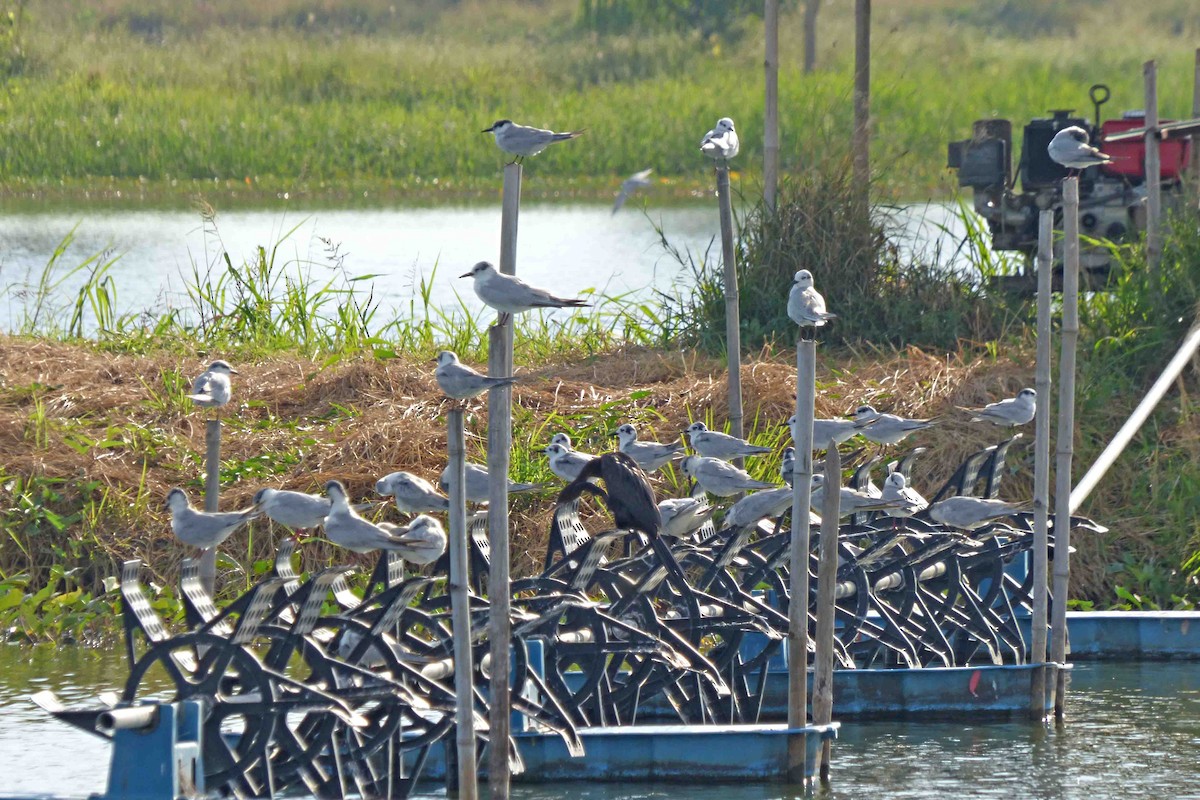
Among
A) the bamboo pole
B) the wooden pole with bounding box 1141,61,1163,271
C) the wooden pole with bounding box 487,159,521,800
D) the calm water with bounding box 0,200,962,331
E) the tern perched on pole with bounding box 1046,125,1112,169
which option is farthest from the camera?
the calm water with bounding box 0,200,962,331

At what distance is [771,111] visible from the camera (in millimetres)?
11453

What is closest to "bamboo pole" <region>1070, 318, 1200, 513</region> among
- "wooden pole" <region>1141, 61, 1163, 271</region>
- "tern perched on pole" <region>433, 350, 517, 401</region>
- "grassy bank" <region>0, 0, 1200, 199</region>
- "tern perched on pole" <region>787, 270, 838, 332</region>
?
"wooden pole" <region>1141, 61, 1163, 271</region>

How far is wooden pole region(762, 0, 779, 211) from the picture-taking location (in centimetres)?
1148

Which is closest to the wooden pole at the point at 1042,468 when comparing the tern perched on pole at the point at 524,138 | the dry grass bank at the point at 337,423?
the tern perched on pole at the point at 524,138

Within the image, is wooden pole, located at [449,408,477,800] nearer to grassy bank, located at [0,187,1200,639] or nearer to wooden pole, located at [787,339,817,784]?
wooden pole, located at [787,339,817,784]

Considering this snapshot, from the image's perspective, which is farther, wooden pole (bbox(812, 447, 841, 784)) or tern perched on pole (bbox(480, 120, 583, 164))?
tern perched on pole (bbox(480, 120, 583, 164))

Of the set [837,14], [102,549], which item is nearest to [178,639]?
[102,549]

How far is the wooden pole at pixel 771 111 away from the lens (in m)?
11.5

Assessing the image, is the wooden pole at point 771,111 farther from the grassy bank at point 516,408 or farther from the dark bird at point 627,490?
the dark bird at point 627,490

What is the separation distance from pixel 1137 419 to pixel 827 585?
370 centimetres

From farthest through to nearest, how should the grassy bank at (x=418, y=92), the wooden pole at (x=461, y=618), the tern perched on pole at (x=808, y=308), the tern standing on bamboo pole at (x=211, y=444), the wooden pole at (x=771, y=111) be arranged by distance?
the grassy bank at (x=418, y=92), the wooden pole at (x=771, y=111), the tern standing on bamboo pole at (x=211, y=444), the tern perched on pole at (x=808, y=308), the wooden pole at (x=461, y=618)

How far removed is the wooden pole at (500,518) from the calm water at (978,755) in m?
0.93

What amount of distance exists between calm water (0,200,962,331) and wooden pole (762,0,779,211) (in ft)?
13.7

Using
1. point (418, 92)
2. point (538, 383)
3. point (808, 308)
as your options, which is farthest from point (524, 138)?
point (418, 92)
